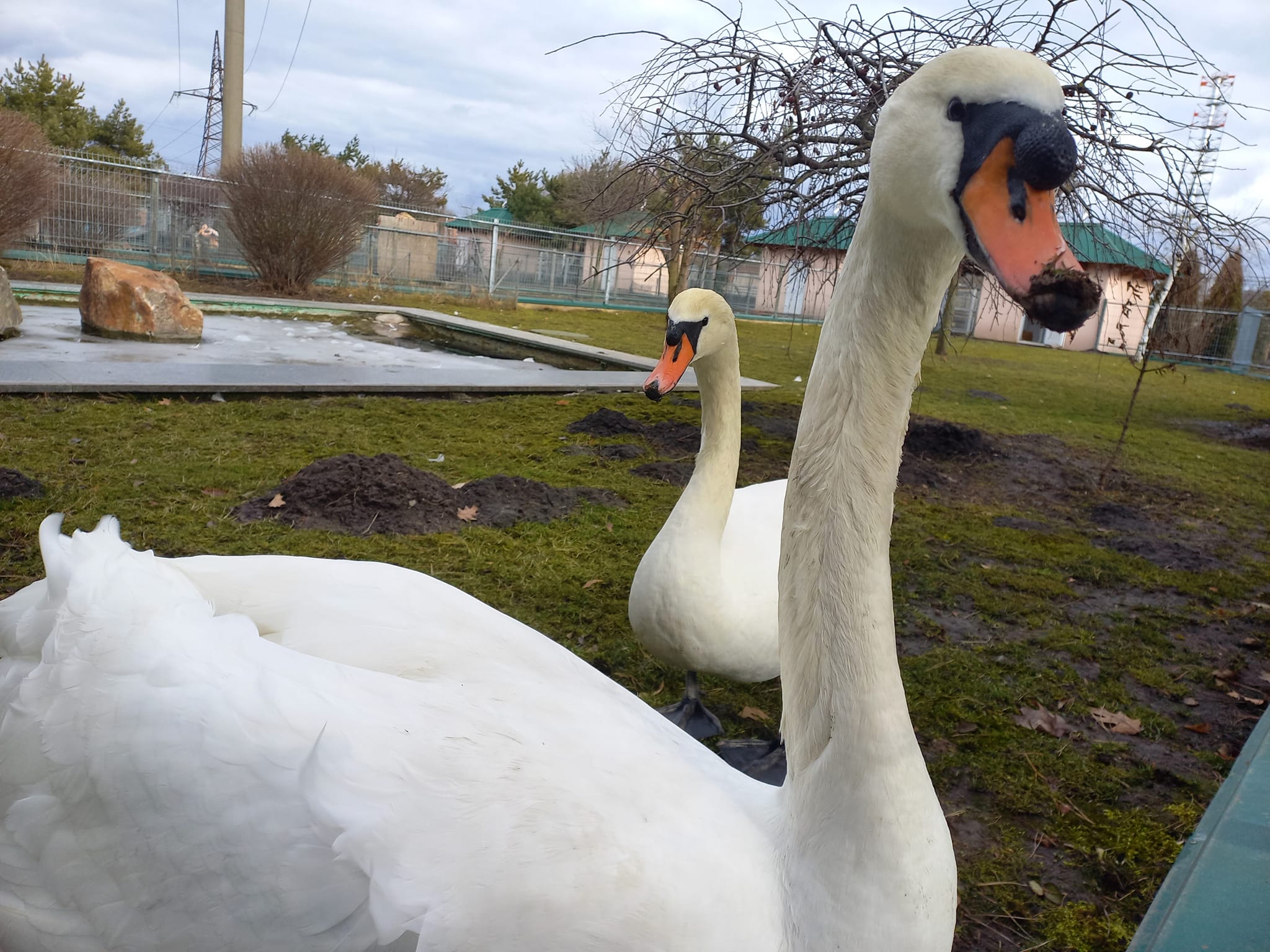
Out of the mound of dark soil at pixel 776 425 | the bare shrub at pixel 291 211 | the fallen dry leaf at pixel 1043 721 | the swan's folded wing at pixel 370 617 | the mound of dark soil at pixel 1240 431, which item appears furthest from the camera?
the bare shrub at pixel 291 211

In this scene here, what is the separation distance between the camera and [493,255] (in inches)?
950

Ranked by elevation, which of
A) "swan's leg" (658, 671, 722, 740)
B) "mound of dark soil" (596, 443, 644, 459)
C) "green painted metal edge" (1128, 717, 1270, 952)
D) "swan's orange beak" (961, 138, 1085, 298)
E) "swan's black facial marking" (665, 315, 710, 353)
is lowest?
"swan's leg" (658, 671, 722, 740)

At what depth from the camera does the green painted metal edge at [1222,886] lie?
1.85 m

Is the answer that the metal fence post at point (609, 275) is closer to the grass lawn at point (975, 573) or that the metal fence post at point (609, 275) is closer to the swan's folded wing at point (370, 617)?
the grass lawn at point (975, 573)

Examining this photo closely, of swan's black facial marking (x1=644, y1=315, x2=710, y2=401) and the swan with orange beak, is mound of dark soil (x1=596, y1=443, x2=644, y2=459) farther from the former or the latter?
swan's black facial marking (x1=644, y1=315, x2=710, y2=401)

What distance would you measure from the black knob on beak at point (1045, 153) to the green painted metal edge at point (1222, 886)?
5.30ft

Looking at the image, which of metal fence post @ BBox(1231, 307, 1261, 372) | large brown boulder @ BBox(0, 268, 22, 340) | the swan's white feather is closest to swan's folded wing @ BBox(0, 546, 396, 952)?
the swan's white feather

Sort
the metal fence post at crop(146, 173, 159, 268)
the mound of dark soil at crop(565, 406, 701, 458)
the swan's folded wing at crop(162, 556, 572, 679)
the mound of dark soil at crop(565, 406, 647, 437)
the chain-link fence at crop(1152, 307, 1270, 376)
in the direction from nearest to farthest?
the swan's folded wing at crop(162, 556, 572, 679), the mound of dark soil at crop(565, 406, 701, 458), the mound of dark soil at crop(565, 406, 647, 437), the metal fence post at crop(146, 173, 159, 268), the chain-link fence at crop(1152, 307, 1270, 376)

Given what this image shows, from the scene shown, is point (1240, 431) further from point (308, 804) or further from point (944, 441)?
point (308, 804)

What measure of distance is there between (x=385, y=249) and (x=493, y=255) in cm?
301

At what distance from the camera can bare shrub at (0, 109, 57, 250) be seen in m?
12.3

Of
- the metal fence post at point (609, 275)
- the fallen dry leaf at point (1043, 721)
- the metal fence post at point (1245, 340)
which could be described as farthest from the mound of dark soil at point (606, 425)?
the metal fence post at point (1245, 340)

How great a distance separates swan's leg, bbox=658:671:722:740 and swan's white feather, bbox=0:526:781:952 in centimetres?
141

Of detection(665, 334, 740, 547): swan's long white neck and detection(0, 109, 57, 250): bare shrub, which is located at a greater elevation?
detection(0, 109, 57, 250): bare shrub
